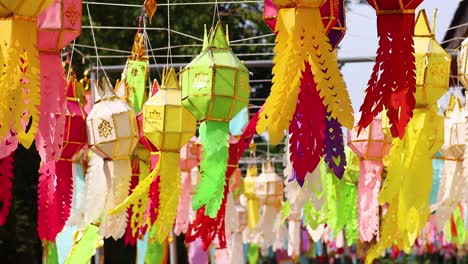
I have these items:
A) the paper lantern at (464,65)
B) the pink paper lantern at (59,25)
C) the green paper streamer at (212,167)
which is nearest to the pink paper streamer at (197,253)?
the green paper streamer at (212,167)

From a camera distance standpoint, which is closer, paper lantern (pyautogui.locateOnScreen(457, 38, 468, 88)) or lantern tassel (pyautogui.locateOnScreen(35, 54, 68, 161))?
lantern tassel (pyautogui.locateOnScreen(35, 54, 68, 161))

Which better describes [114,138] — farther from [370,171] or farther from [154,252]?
[370,171]

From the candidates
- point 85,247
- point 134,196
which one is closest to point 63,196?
point 134,196

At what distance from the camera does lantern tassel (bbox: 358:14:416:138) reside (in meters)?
8.99

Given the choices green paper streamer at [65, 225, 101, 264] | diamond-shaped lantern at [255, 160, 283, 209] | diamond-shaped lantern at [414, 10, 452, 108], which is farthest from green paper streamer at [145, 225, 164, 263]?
diamond-shaped lantern at [255, 160, 283, 209]

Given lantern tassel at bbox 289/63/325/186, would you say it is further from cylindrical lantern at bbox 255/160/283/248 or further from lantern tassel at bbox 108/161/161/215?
cylindrical lantern at bbox 255/160/283/248

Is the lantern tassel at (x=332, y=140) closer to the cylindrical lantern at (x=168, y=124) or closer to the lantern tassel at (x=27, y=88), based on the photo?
the lantern tassel at (x=27, y=88)

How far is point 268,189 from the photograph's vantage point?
74.6ft

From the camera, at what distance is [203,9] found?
27188 mm

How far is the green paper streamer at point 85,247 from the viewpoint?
14.1m

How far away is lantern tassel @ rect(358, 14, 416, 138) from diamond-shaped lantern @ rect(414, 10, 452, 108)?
2.58 m

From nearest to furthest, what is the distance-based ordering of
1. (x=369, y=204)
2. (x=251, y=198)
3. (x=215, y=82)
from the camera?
(x=215, y=82)
(x=369, y=204)
(x=251, y=198)

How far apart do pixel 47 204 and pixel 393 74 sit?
14.6ft

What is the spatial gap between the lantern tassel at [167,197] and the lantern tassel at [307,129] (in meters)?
3.06
